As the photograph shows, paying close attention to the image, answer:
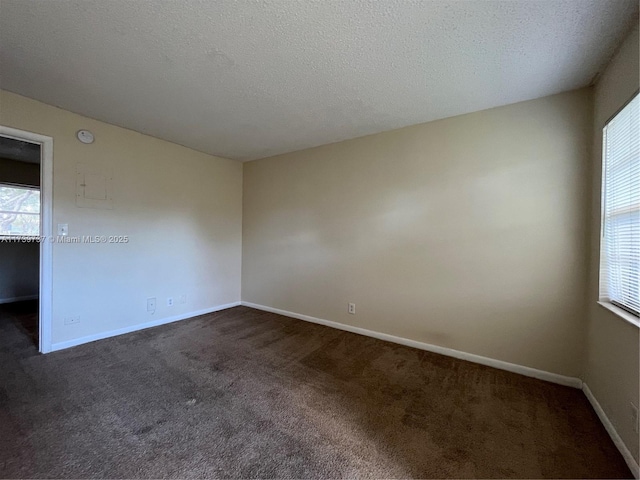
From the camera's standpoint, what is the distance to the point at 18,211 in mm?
4406

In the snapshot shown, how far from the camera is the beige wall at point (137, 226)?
2.67 metres

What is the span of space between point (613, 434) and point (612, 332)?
23.1 inches

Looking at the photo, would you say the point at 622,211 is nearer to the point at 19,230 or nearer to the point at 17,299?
the point at 19,230

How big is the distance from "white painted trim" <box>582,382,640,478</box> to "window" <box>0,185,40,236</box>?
22.6 feet

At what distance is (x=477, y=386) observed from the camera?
213cm

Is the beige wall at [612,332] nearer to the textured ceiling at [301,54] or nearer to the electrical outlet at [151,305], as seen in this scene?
the textured ceiling at [301,54]

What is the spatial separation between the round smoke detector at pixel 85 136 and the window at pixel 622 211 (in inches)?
176

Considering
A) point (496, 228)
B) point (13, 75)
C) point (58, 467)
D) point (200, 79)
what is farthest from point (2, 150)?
point (496, 228)

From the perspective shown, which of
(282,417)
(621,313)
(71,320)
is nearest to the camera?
(621,313)

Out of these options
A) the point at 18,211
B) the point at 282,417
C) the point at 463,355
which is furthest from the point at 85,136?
the point at 463,355

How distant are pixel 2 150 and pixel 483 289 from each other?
6.76 metres

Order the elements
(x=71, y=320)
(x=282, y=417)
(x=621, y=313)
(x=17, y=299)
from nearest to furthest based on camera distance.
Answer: (x=621, y=313) < (x=282, y=417) < (x=71, y=320) < (x=17, y=299)

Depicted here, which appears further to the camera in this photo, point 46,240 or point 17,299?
point 17,299

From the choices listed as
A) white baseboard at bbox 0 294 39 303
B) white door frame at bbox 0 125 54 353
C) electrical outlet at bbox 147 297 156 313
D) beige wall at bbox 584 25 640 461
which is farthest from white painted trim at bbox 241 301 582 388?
white baseboard at bbox 0 294 39 303
